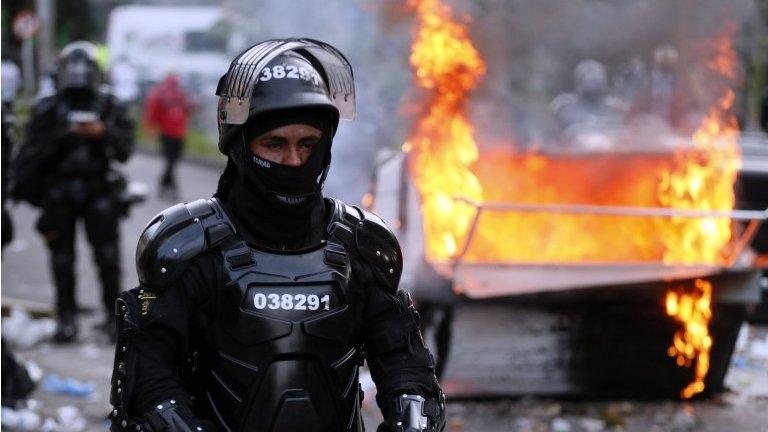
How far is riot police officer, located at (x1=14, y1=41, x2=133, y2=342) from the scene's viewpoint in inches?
340

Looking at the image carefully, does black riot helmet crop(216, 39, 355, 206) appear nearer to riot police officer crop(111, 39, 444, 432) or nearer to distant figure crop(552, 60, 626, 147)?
riot police officer crop(111, 39, 444, 432)

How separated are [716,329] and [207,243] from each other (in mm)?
4601

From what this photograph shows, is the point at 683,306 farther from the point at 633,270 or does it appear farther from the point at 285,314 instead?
the point at 285,314

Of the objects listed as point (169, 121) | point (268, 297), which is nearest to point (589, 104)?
point (268, 297)

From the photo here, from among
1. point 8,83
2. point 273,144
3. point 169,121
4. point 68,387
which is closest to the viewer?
point 273,144

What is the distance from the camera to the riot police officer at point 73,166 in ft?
28.3

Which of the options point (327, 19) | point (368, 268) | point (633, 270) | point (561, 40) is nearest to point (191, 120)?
point (327, 19)

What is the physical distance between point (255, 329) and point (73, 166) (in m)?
5.98

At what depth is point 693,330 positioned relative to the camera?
7.08 meters

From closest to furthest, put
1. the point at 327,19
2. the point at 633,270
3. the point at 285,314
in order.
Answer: the point at 285,314 < the point at 633,270 < the point at 327,19

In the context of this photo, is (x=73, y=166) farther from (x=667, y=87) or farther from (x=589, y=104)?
(x=667, y=87)

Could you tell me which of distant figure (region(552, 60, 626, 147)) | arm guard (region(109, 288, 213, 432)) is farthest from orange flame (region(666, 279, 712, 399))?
arm guard (region(109, 288, 213, 432))

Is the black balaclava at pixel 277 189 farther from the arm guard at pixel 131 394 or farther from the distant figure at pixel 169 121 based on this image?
the distant figure at pixel 169 121

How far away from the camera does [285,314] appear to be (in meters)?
3.06
